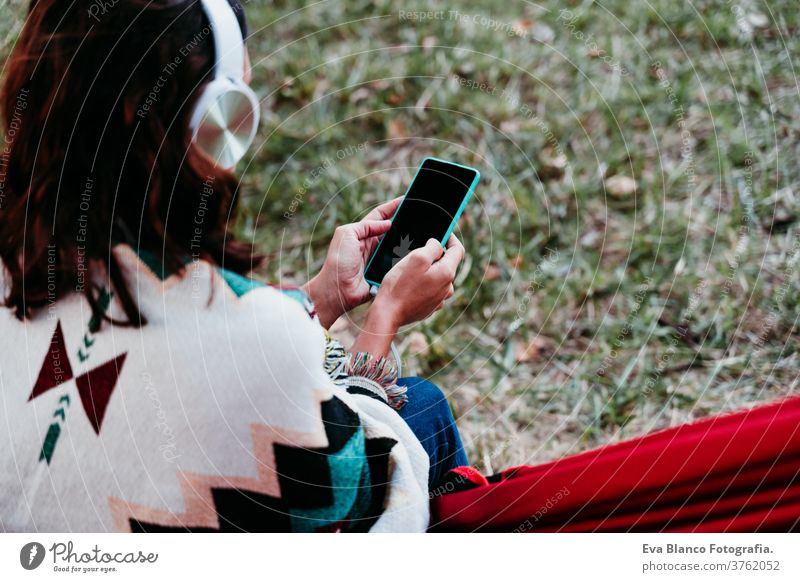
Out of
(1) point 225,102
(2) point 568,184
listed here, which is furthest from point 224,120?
(2) point 568,184

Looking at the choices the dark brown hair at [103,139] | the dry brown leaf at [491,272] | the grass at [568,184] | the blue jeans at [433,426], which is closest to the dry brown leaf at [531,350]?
the grass at [568,184]

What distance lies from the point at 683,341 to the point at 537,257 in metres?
0.24

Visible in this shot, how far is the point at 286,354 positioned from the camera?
538 mm

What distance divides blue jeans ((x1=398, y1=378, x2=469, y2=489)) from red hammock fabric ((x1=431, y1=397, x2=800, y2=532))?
1.6 inches

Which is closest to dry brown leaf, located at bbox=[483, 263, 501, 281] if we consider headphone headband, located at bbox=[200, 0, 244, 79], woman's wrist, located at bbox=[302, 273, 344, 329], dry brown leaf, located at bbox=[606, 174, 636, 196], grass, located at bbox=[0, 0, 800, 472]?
grass, located at bbox=[0, 0, 800, 472]

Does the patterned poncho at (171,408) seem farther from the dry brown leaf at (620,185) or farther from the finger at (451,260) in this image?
the dry brown leaf at (620,185)

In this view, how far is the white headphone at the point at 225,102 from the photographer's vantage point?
57cm

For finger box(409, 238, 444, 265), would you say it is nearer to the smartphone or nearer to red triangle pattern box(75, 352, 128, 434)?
the smartphone

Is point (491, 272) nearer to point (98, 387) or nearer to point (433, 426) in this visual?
point (433, 426)

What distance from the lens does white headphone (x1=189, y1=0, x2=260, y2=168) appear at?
1.87ft

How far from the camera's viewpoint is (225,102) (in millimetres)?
656

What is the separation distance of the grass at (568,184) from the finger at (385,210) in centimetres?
24

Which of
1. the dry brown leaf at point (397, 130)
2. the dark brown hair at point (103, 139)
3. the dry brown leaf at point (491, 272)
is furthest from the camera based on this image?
the dry brown leaf at point (397, 130)

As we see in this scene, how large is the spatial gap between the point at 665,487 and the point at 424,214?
381 mm
